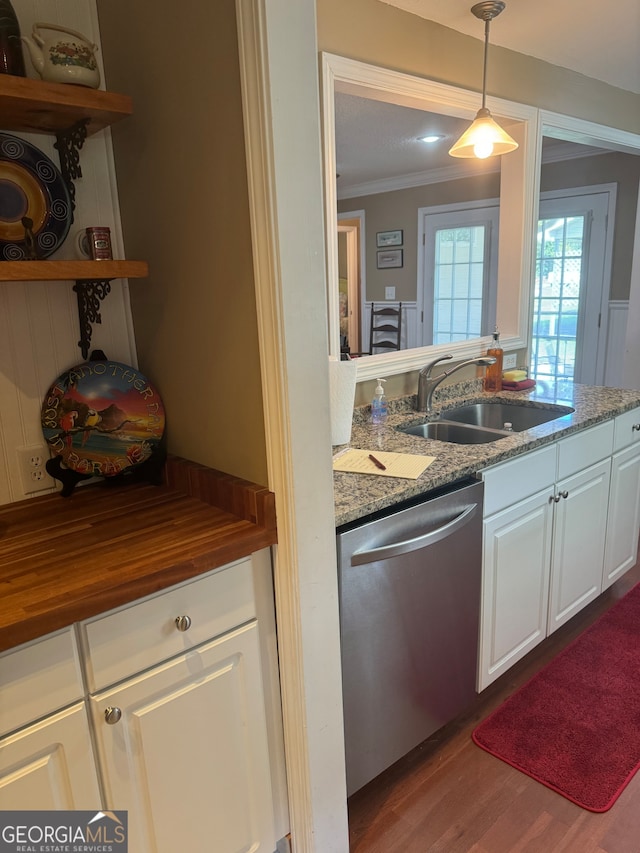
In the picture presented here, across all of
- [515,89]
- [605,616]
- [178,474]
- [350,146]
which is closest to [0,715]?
[178,474]

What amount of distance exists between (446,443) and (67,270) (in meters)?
1.24

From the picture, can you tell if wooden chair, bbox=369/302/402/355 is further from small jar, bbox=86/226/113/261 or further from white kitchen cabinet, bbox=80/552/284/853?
white kitchen cabinet, bbox=80/552/284/853

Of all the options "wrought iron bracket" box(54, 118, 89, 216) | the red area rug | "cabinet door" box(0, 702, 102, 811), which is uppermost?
"wrought iron bracket" box(54, 118, 89, 216)

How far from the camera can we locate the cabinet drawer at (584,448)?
7.04 ft

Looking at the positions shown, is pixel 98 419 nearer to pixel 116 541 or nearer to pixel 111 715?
pixel 116 541

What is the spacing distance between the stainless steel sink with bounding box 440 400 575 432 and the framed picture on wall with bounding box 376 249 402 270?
3796mm

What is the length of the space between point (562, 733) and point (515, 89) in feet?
8.19

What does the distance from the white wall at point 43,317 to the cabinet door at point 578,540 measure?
1.67 m

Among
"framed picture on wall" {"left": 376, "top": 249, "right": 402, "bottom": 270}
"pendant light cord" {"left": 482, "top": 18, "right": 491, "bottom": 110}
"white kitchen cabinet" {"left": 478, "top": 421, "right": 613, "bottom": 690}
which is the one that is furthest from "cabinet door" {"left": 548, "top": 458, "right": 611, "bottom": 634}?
"framed picture on wall" {"left": 376, "top": 249, "right": 402, "bottom": 270}

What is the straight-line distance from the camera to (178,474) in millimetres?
1506

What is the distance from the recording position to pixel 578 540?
2324mm

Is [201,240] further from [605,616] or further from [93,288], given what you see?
[605,616]

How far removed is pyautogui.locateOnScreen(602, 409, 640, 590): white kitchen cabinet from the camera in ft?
8.19

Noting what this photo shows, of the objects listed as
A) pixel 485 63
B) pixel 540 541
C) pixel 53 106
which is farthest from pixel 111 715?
pixel 485 63
